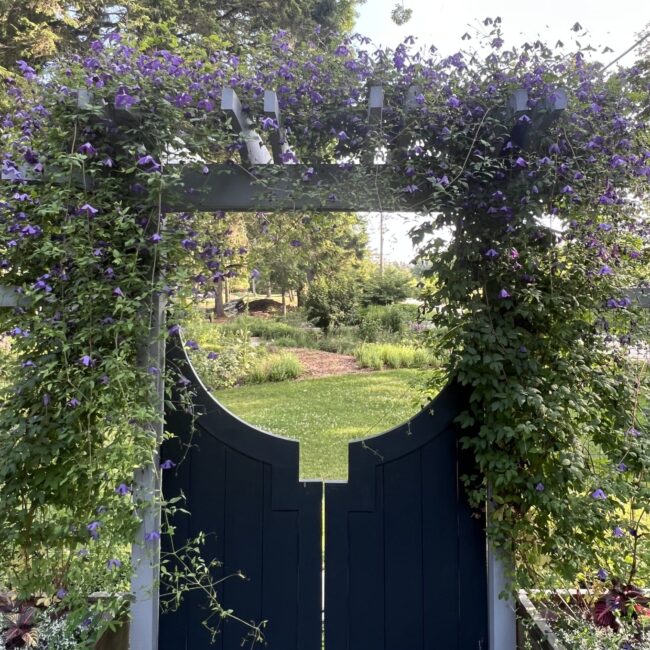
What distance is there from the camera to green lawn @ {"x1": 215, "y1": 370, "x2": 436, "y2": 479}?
4.77 metres

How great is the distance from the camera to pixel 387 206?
1.62 metres

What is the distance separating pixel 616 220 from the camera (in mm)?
1638

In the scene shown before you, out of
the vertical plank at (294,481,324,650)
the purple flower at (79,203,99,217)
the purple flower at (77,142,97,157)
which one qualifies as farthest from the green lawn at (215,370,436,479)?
the purple flower at (77,142,97,157)

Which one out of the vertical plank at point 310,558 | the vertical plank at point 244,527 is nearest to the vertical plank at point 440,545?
the vertical plank at point 310,558

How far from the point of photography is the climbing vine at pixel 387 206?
145cm

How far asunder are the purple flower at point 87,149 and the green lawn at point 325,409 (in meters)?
3.39

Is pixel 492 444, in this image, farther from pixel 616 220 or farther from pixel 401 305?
pixel 401 305

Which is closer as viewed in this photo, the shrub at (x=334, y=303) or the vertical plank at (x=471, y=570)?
the vertical plank at (x=471, y=570)

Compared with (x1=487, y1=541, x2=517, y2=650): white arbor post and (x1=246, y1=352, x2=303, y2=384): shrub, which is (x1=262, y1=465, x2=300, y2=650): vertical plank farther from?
(x1=246, y1=352, x2=303, y2=384): shrub

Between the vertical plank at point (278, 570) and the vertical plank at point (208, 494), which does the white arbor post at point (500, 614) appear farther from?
the vertical plank at point (208, 494)

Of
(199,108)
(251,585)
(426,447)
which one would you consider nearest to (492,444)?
(426,447)

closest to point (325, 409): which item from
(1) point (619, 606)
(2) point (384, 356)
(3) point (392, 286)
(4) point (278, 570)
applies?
(2) point (384, 356)

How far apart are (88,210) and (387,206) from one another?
3.11ft

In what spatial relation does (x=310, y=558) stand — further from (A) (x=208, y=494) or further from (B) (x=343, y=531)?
(A) (x=208, y=494)
